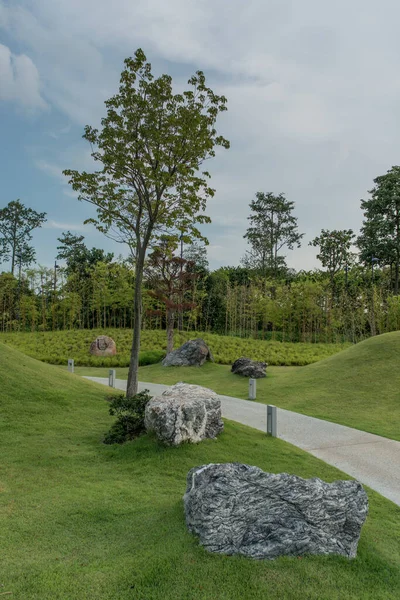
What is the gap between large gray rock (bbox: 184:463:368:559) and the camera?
8.98 ft

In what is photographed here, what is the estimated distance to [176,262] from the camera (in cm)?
1827

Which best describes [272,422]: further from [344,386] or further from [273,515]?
[344,386]

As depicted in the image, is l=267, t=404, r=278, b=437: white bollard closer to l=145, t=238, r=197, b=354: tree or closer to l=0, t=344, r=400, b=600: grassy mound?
l=0, t=344, r=400, b=600: grassy mound

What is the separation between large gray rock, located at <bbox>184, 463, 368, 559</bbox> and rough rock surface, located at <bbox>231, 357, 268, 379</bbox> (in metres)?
10.4

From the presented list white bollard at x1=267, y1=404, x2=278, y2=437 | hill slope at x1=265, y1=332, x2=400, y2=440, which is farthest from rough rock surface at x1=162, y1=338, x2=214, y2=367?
white bollard at x1=267, y1=404, x2=278, y2=437

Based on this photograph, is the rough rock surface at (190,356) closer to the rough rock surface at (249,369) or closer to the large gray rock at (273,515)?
the rough rock surface at (249,369)

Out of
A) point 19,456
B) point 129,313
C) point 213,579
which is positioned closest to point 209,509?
point 213,579

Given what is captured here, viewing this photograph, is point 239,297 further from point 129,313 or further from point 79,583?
point 79,583

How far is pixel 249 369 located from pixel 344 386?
369cm

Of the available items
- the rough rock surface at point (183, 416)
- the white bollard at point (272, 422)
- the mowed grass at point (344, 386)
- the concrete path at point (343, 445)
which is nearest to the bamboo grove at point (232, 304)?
the mowed grass at point (344, 386)

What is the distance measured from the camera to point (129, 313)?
97.4 feet

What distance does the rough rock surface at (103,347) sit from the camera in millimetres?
20156

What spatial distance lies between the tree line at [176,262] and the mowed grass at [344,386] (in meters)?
4.27

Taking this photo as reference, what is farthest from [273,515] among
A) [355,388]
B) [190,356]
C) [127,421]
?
[190,356]
